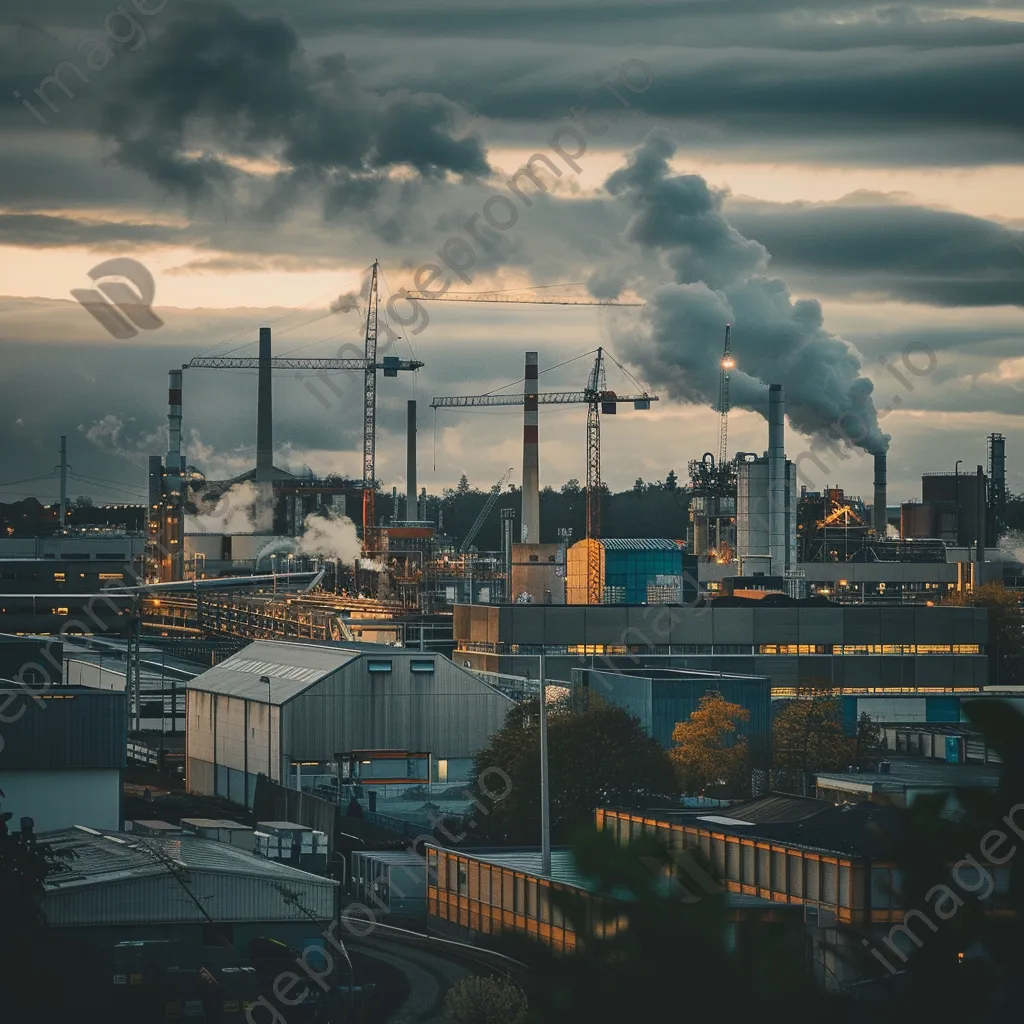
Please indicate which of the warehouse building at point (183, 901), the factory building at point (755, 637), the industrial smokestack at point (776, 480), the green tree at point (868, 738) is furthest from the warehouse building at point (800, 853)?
the industrial smokestack at point (776, 480)

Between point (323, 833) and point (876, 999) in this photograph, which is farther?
point (323, 833)

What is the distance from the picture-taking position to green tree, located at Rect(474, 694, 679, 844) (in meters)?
29.8

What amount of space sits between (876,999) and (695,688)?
33564mm

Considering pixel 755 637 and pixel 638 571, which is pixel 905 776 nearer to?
pixel 755 637

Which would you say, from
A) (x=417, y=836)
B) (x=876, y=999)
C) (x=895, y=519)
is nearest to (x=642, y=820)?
(x=417, y=836)

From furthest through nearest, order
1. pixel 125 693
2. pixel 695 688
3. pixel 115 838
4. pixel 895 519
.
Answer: pixel 895 519, pixel 695 688, pixel 125 693, pixel 115 838

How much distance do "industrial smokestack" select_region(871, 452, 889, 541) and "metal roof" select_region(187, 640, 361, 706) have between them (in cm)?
4725

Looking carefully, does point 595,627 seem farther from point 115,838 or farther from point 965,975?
point 965,975

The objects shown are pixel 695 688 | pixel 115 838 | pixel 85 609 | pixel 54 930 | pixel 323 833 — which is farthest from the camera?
pixel 85 609

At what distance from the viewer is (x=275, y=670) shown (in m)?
38.8

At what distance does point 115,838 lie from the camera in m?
24.8

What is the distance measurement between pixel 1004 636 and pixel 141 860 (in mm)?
49435

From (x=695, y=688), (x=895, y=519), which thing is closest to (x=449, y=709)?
(x=695, y=688)

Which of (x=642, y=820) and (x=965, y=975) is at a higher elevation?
(x=965, y=975)
